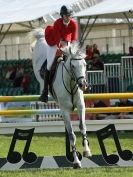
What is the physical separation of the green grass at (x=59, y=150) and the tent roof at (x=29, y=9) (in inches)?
234

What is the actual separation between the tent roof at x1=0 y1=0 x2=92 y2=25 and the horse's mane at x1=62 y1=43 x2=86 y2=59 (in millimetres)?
10814

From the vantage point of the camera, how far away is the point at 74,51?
10586 millimetres

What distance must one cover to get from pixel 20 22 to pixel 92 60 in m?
2.67

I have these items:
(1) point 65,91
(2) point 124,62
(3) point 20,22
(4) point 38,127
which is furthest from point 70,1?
(1) point 65,91

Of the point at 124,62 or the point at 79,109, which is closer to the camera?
the point at 79,109

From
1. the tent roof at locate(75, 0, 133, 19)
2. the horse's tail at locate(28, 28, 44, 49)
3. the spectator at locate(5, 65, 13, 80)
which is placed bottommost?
the spectator at locate(5, 65, 13, 80)

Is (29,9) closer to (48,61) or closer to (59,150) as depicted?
(59,150)

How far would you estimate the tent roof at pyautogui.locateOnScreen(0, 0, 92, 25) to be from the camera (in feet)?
72.4

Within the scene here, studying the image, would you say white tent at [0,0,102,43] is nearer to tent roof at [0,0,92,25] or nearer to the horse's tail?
tent roof at [0,0,92,25]

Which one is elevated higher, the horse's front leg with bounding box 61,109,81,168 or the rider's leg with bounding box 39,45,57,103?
the rider's leg with bounding box 39,45,57,103

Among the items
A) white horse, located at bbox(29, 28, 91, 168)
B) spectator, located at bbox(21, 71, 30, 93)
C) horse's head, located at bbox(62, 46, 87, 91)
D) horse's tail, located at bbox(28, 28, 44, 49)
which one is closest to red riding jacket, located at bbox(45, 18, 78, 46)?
white horse, located at bbox(29, 28, 91, 168)

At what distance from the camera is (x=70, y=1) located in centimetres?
2317

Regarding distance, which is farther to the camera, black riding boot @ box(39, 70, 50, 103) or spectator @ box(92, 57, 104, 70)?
spectator @ box(92, 57, 104, 70)

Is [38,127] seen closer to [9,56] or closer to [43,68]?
[43,68]
